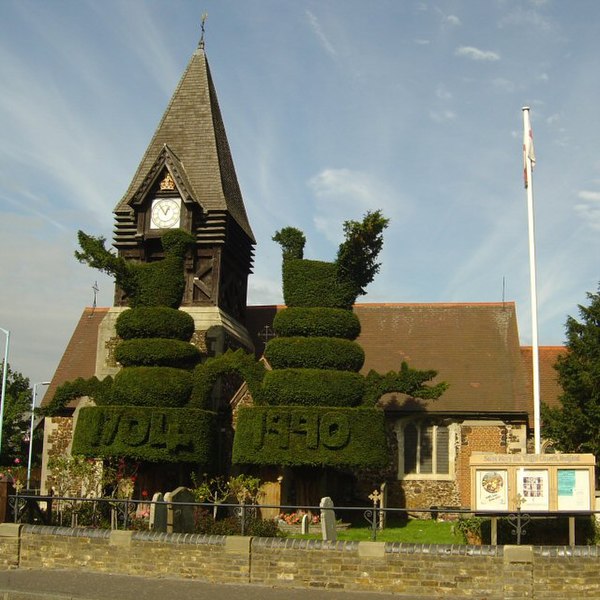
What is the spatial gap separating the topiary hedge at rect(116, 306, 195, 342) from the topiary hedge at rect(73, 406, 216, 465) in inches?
85.1

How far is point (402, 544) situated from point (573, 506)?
3.64 metres

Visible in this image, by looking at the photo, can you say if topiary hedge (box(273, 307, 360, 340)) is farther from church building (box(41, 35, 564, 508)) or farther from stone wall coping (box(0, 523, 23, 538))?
stone wall coping (box(0, 523, 23, 538))

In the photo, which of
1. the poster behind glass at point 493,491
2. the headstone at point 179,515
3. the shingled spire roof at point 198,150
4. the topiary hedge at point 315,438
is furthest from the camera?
the shingled spire roof at point 198,150

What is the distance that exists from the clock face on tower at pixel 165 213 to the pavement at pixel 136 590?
15031 millimetres

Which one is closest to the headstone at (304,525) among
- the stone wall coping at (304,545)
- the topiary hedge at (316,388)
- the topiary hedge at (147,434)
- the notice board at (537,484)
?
the topiary hedge at (316,388)

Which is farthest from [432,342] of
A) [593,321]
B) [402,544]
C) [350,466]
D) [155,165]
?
[402,544]

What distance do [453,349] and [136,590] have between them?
17.5m

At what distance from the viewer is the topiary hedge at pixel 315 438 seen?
20.2 metres

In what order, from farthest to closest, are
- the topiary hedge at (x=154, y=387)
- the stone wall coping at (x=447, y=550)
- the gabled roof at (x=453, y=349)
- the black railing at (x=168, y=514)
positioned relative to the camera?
the gabled roof at (x=453, y=349), the topiary hedge at (x=154, y=387), the black railing at (x=168, y=514), the stone wall coping at (x=447, y=550)

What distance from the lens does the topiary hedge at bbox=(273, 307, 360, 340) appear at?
21.3 meters

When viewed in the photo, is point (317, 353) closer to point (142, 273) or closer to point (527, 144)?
point (142, 273)

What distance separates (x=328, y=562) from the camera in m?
11.9

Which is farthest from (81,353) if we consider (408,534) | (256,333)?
(408,534)

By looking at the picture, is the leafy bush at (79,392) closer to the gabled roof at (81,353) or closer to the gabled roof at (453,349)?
the gabled roof at (81,353)
